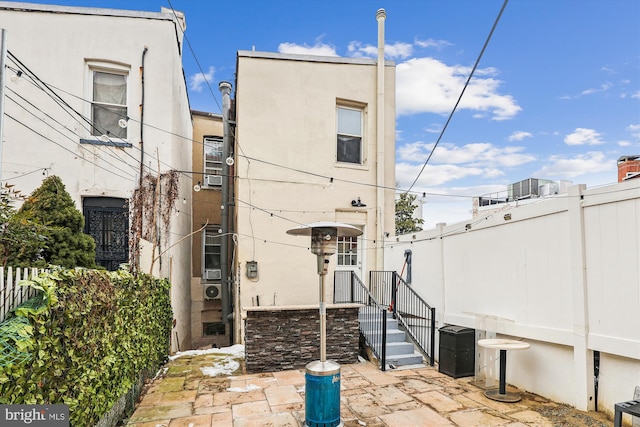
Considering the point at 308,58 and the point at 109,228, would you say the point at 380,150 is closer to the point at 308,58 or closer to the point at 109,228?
the point at 308,58

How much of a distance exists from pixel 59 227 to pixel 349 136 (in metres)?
6.60

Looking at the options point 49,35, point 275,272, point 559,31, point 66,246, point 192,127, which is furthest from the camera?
point 192,127

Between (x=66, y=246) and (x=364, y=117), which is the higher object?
(x=364, y=117)

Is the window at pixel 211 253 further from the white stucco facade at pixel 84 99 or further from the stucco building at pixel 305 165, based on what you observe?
the white stucco facade at pixel 84 99

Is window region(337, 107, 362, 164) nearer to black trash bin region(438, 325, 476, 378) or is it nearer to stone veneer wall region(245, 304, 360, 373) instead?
stone veneer wall region(245, 304, 360, 373)

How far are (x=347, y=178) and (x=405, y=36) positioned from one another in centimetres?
404

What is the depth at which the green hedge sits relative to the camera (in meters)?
2.20

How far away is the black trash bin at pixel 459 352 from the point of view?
237 inches

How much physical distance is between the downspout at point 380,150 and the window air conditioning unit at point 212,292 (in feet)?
16.4

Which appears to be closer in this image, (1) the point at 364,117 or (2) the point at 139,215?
(2) the point at 139,215

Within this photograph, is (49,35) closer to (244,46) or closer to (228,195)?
(244,46)

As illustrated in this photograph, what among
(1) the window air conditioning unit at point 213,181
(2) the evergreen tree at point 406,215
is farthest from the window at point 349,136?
(2) the evergreen tree at point 406,215

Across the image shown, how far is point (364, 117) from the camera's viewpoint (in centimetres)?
939

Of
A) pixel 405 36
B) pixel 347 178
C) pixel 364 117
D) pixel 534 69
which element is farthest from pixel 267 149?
pixel 534 69
